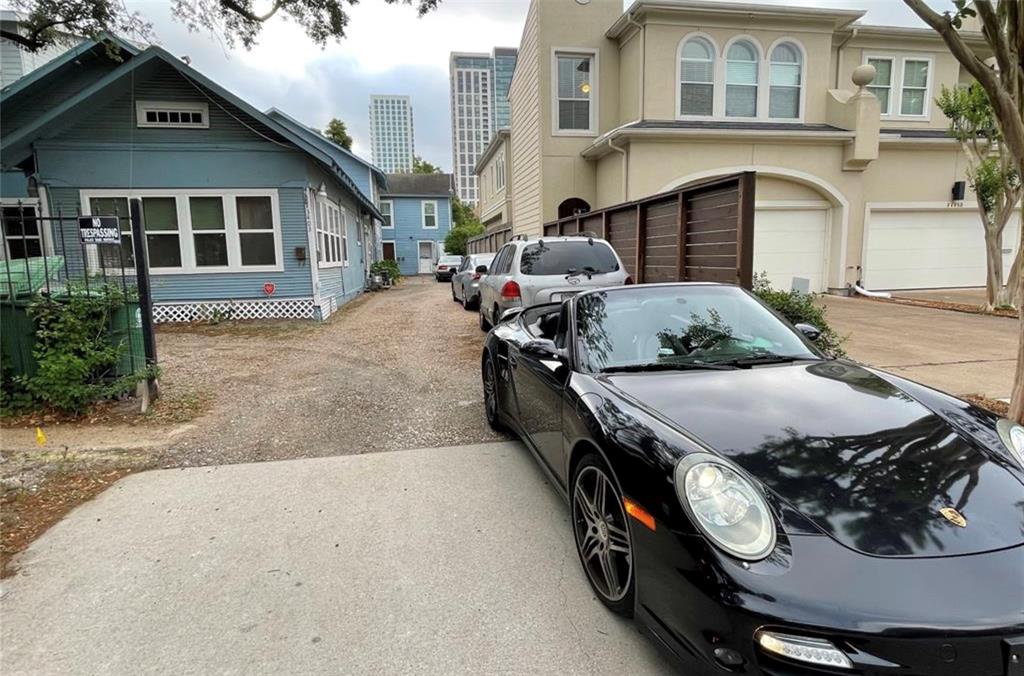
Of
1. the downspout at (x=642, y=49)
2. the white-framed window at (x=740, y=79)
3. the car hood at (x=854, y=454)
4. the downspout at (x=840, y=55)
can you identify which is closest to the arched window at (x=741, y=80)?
the white-framed window at (x=740, y=79)

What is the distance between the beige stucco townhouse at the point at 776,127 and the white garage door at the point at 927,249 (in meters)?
0.04

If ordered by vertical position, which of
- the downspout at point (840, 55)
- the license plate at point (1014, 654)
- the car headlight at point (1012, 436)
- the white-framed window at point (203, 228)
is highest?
the downspout at point (840, 55)

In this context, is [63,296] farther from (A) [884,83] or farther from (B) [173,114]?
(A) [884,83]

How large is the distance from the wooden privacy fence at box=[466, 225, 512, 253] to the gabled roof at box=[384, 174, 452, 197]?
11224 mm

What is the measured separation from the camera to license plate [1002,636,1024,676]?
1535mm

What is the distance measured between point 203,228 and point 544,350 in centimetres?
1136

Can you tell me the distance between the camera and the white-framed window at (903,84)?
1616cm

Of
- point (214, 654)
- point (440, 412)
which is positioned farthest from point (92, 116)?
point (214, 654)

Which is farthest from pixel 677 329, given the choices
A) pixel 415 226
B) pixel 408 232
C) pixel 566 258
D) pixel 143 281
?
pixel 415 226

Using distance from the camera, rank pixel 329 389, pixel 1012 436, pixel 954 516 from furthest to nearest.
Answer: pixel 329 389, pixel 1012 436, pixel 954 516

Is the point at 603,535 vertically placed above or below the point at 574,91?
below

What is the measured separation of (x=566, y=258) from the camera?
8086 millimetres

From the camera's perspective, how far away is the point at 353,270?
61.7 feet

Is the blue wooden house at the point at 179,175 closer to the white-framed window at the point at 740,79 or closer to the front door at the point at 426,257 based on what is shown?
the white-framed window at the point at 740,79
